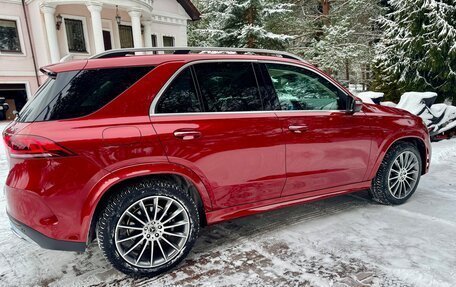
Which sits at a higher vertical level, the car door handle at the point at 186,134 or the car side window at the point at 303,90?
the car side window at the point at 303,90

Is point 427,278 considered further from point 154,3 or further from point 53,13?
point 154,3

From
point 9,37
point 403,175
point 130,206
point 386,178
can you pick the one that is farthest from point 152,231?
point 9,37

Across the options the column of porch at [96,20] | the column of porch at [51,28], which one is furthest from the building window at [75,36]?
the column of porch at [96,20]

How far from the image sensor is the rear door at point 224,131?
2.50 meters

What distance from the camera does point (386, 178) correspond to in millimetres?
3678

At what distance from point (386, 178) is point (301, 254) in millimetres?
1620

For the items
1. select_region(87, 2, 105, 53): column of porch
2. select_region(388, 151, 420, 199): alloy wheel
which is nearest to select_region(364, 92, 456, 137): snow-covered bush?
select_region(388, 151, 420, 199): alloy wheel

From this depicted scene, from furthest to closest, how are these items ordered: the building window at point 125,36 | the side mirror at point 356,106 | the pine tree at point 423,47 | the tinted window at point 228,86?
the building window at point 125,36 → the pine tree at point 423,47 → the side mirror at point 356,106 → the tinted window at point 228,86

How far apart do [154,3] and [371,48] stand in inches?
483

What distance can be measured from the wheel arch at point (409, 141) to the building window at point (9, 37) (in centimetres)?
1552

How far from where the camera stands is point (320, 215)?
11.7 ft

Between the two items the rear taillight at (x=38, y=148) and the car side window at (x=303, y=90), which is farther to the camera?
the car side window at (x=303, y=90)

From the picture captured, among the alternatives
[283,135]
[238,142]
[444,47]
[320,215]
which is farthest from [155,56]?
[444,47]

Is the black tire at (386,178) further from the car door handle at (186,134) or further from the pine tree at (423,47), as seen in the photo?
the pine tree at (423,47)
